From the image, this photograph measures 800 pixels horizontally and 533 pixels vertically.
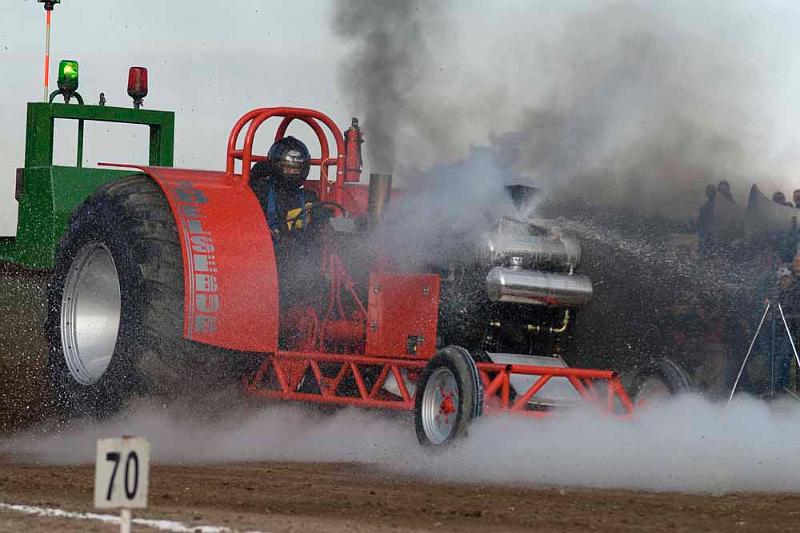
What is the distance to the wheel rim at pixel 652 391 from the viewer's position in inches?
364

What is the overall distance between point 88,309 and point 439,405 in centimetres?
305

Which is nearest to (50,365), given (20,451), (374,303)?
(20,451)

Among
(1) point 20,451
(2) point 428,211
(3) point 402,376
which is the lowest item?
(1) point 20,451

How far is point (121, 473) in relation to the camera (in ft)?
15.8

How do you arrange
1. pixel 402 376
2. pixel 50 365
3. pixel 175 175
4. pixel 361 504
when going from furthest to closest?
pixel 50 365 → pixel 175 175 → pixel 402 376 → pixel 361 504

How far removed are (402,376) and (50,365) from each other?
2.84 m

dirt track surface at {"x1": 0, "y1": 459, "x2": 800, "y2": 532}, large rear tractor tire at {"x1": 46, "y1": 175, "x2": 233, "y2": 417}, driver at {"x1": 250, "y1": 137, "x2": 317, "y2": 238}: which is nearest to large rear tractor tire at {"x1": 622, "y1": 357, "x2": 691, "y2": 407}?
dirt track surface at {"x1": 0, "y1": 459, "x2": 800, "y2": 532}

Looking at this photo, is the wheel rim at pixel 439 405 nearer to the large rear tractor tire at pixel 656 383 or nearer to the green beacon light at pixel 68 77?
the large rear tractor tire at pixel 656 383

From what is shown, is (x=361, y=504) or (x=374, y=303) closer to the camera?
(x=361, y=504)

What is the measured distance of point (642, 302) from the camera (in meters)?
10.0

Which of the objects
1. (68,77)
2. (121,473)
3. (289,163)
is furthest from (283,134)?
(121,473)

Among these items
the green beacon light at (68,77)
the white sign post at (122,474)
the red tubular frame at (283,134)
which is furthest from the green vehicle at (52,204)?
the white sign post at (122,474)

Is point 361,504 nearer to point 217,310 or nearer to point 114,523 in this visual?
point 114,523

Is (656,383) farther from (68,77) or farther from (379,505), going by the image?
(68,77)
